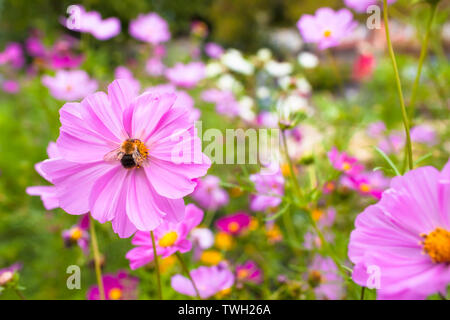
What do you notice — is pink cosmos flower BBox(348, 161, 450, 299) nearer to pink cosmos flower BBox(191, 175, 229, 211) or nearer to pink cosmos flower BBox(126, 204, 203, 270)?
pink cosmos flower BBox(126, 204, 203, 270)

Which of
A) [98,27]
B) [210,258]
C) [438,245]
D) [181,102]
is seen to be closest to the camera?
[438,245]

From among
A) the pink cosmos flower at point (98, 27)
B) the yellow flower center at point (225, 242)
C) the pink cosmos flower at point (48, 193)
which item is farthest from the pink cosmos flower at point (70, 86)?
the pink cosmos flower at point (48, 193)

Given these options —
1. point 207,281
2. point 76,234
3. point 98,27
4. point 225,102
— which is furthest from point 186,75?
point 207,281

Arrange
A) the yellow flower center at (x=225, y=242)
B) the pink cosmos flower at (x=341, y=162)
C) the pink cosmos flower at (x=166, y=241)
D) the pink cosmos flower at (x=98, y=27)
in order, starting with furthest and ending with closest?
1. the pink cosmos flower at (x=98, y=27)
2. the yellow flower center at (x=225, y=242)
3. the pink cosmos flower at (x=341, y=162)
4. the pink cosmos flower at (x=166, y=241)

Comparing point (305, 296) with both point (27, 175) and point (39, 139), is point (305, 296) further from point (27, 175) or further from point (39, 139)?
point (39, 139)

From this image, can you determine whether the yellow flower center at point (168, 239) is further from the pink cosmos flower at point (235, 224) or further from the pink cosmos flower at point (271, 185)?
the pink cosmos flower at point (235, 224)

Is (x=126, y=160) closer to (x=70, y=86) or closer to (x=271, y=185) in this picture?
(x=271, y=185)
